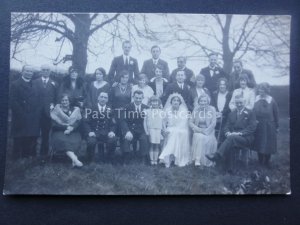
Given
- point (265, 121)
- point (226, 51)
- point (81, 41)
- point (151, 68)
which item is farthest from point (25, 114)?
point (265, 121)

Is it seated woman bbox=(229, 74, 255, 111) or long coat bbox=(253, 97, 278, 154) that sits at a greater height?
seated woman bbox=(229, 74, 255, 111)

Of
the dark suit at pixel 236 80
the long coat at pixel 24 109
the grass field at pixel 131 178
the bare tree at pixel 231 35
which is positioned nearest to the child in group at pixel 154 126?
the grass field at pixel 131 178

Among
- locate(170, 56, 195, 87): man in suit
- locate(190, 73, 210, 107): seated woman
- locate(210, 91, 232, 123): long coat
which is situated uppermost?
locate(170, 56, 195, 87): man in suit

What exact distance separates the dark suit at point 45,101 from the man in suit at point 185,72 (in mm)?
1046

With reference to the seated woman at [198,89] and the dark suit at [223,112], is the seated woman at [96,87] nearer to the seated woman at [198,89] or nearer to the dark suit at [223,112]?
the seated woman at [198,89]

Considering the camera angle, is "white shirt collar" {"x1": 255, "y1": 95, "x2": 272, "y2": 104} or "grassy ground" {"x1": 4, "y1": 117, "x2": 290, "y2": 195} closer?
"grassy ground" {"x1": 4, "y1": 117, "x2": 290, "y2": 195}

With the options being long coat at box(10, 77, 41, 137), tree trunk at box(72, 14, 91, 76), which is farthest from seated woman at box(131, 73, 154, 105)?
long coat at box(10, 77, 41, 137)

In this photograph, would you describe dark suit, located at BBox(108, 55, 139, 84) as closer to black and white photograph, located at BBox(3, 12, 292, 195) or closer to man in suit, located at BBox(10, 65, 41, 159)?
black and white photograph, located at BBox(3, 12, 292, 195)

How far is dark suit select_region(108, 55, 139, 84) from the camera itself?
10.2 feet

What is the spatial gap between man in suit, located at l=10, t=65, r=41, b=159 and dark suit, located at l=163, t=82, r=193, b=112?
1135 mm

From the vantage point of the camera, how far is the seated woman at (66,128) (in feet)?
10.1

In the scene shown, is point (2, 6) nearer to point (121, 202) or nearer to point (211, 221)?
point (121, 202)

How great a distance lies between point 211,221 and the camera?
312 cm

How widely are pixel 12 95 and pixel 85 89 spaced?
0.63m
